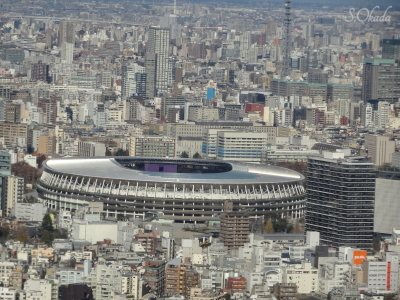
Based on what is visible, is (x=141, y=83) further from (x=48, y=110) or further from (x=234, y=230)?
(x=234, y=230)

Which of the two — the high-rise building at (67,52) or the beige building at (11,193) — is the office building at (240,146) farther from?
the high-rise building at (67,52)

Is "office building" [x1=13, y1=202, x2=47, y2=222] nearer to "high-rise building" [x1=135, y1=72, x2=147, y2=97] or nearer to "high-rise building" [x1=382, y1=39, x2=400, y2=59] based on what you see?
"high-rise building" [x1=135, y1=72, x2=147, y2=97]

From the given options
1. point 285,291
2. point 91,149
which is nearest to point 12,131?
point 91,149

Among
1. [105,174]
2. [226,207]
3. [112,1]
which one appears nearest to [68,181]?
[105,174]

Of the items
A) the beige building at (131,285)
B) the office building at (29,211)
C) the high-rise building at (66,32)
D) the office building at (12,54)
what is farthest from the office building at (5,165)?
the high-rise building at (66,32)

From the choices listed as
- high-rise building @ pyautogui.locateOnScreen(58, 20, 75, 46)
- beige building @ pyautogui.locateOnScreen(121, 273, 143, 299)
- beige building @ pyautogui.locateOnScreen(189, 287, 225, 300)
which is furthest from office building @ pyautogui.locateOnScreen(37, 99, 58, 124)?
beige building @ pyautogui.locateOnScreen(189, 287, 225, 300)

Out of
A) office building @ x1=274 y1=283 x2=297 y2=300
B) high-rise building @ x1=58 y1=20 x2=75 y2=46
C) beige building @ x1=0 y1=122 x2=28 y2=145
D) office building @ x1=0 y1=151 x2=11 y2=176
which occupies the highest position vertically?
high-rise building @ x1=58 y1=20 x2=75 y2=46
